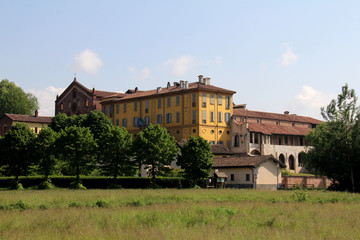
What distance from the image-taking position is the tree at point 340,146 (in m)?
46.9

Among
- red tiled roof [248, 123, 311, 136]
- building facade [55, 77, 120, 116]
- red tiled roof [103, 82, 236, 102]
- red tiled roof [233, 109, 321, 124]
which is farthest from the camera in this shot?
building facade [55, 77, 120, 116]

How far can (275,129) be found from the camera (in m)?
84.5

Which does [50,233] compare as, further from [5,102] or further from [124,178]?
[5,102]

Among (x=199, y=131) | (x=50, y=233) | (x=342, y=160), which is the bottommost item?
(x=50, y=233)

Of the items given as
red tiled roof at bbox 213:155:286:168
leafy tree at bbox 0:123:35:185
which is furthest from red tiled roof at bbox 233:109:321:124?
leafy tree at bbox 0:123:35:185

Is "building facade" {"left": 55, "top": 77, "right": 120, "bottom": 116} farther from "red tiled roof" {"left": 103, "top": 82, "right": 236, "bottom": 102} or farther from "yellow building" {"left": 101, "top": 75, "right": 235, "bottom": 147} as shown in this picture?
"yellow building" {"left": 101, "top": 75, "right": 235, "bottom": 147}

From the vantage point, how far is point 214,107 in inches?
3083

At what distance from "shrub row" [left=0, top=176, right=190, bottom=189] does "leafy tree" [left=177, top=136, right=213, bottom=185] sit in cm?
190

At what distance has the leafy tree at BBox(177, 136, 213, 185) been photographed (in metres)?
53.0

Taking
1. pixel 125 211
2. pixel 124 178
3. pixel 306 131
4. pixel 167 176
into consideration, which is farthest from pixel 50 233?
pixel 306 131

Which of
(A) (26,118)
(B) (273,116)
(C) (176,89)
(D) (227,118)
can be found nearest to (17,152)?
(C) (176,89)

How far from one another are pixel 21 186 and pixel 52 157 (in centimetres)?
605

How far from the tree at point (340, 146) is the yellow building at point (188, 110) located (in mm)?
28758

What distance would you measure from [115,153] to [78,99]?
5076 cm
